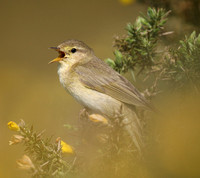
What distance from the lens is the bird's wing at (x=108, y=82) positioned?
8.89 ft

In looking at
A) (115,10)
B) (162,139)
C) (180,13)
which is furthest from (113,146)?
(115,10)

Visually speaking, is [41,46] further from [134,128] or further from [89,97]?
[134,128]

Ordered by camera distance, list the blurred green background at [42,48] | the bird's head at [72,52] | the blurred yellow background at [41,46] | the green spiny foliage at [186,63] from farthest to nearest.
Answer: the blurred yellow background at [41,46], the blurred green background at [42,48], the bird's head at [72,52], the green spiny foliage at [186,63]

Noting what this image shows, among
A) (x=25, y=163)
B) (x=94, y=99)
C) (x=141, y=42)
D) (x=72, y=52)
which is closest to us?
(x=25, y=163)

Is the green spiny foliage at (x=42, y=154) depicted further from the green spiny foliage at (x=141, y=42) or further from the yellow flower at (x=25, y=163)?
the green spiny foliage at (x=141, y=42)

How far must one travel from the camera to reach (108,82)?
2.82m

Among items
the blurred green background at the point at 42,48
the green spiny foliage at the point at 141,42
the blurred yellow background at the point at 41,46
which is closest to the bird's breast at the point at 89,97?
the blurred green background at the point at 42,48

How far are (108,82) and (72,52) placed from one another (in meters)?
0.48

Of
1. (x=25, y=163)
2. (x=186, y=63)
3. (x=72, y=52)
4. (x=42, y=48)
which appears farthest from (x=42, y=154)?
(x=42, y=48)

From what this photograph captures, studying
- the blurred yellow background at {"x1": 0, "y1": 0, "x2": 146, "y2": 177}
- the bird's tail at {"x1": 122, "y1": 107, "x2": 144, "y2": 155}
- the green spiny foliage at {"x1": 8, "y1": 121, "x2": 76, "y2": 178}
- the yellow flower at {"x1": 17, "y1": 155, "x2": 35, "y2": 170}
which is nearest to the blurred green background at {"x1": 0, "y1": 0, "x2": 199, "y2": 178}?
the blurred yellow background at {"x1": 0, "y1": 0, "x2": 146, "y2": 177}

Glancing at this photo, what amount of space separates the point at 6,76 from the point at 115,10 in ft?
7.78

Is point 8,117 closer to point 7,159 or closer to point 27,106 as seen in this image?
point 27,106

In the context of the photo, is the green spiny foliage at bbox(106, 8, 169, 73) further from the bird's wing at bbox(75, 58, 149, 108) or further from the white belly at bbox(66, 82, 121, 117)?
the white belly at bbox(66, 82, 121, 117)

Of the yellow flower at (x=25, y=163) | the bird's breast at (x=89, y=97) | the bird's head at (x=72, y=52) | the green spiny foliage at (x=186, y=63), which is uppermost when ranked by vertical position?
the bird's head at (x=72, y=52)
